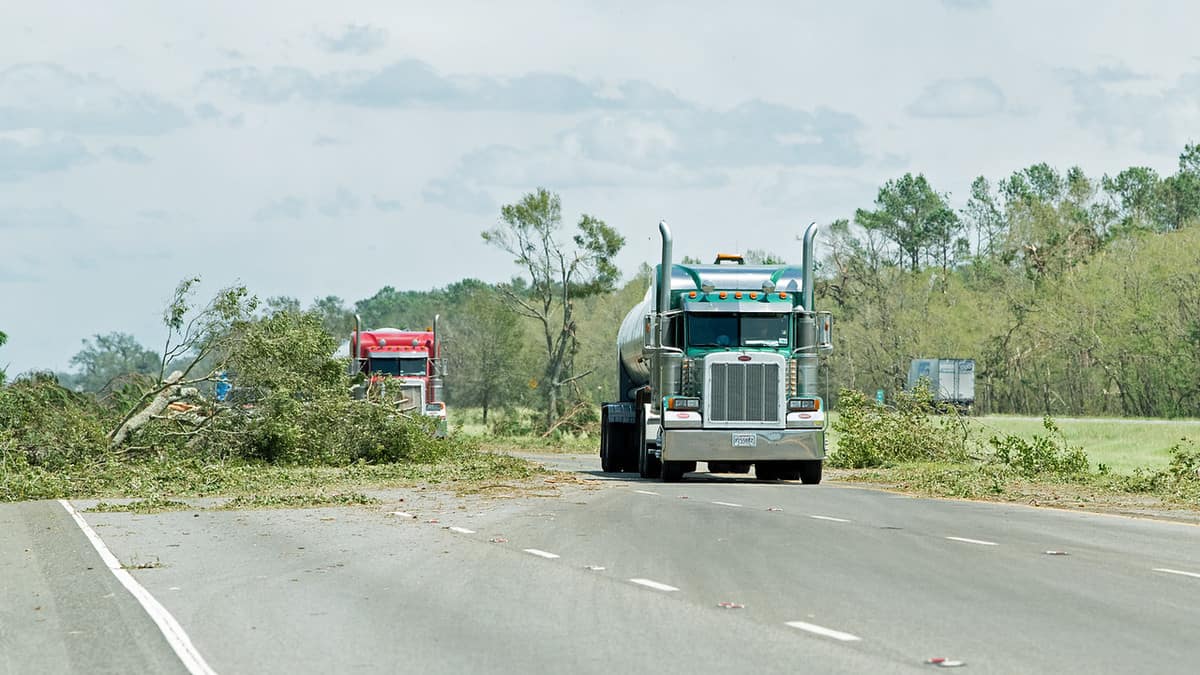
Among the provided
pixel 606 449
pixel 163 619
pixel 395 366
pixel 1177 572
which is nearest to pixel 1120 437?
pixel 395 366

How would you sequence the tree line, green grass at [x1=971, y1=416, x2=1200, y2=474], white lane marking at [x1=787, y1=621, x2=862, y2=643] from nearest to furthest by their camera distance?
1. white lane marking at [x1=787, y1=621, x2=862, y2=643]
2. green grass at [x1=971, y1=416, x2=1200, y2=474]
3. the tree line

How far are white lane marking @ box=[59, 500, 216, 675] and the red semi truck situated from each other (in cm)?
2816

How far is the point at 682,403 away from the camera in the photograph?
91.7 ft

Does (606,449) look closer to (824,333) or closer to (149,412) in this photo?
(824,333)

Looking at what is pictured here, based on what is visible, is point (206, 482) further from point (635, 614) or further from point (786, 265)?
point (635, 614)

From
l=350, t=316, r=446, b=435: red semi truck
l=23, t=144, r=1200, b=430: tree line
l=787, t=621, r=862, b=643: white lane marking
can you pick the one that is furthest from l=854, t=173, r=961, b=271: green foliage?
l=787, t=621, r=862, b=643: white lane marking

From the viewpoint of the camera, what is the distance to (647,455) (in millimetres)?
29938

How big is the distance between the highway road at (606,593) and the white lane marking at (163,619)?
0.04 metres

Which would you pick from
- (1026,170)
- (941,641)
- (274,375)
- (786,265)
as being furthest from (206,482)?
(1026,170)

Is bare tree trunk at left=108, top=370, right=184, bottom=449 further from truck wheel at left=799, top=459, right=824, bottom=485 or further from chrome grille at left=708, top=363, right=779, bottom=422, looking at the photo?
truck wheel at left=799, top=459, right=824, bottom=485

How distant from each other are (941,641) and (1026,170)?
119 meters

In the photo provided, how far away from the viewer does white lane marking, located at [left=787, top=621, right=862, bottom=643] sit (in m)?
9.54

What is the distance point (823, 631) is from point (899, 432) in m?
26.3

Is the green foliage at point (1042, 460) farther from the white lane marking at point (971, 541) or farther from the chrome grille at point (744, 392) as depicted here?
the white lane marking at point (971, 541)
